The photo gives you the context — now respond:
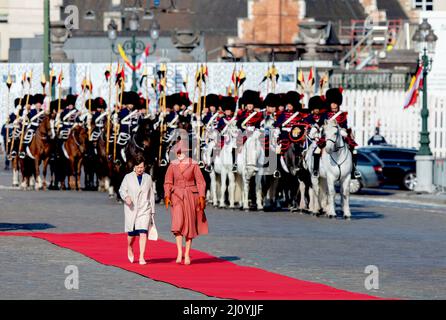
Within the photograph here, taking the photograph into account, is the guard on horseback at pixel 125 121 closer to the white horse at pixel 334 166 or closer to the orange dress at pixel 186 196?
the white horse at pixel 334 166

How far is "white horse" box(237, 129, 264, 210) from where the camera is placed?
35.6 metres

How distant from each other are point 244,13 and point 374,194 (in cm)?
6186

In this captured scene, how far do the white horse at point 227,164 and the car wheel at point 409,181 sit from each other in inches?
428

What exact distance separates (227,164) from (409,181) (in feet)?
38.3

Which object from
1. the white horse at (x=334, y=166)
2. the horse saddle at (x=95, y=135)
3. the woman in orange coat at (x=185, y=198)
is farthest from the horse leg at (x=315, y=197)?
the woman in orange coat at (x=185, y=198)

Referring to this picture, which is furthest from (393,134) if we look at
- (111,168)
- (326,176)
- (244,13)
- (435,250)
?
(244,13)

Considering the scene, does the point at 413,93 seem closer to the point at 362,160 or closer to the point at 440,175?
the point at 362,160

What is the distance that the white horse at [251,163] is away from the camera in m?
35.6

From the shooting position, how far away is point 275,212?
1412 inches

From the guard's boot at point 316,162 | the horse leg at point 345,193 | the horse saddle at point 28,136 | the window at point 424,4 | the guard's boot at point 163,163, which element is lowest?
the horse leg at point 345,193

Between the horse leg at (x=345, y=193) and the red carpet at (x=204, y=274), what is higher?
the horse leg at (x=345, y=193)

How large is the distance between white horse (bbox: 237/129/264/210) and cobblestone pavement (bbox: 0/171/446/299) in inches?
20.8

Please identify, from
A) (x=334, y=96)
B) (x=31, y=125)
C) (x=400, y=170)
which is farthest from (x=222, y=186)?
(x=400, y=170)

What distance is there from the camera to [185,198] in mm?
23328
